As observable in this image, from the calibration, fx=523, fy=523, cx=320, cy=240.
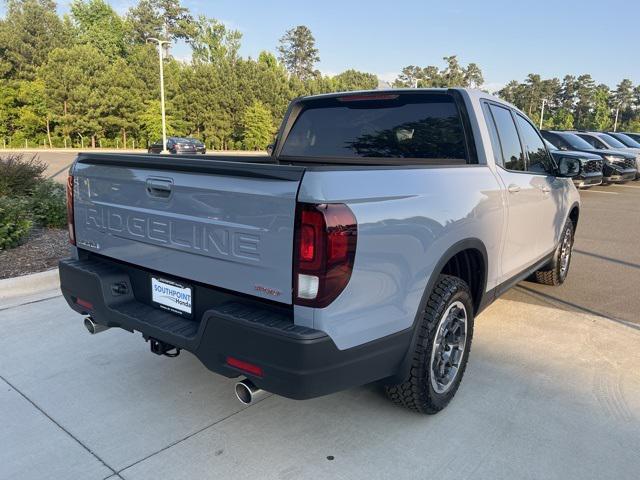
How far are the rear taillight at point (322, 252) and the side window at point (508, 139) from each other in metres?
2.14

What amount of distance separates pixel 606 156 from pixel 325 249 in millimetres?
17515

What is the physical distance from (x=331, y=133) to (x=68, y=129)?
151 feet

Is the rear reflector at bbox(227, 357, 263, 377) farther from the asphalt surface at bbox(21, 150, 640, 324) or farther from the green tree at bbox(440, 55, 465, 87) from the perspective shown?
the green tree at bbox(440, 55, 465, 87)

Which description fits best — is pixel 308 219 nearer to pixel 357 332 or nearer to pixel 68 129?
pixel 357 332

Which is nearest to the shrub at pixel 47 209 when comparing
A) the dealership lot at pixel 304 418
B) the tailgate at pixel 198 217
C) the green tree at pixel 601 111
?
the dealership lot at pixel 304 418

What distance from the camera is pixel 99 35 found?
6072 cm

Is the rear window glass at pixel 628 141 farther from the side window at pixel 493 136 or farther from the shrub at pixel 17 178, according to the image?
the shrub at pixel 17 178

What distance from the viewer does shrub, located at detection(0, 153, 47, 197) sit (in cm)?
798

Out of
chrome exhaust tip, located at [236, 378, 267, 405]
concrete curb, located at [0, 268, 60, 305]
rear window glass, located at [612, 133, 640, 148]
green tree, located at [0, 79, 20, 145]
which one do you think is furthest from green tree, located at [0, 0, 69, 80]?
chrome exhaust tip, located at [236, 378, 267, 405]

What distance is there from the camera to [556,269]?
561 centimetres

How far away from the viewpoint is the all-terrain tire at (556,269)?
5453 millimetres

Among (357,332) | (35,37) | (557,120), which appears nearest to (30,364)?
(357,332)

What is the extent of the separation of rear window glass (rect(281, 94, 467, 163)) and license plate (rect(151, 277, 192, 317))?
5.71 feet

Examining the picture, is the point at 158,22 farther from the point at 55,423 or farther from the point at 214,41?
the point at 55,423
